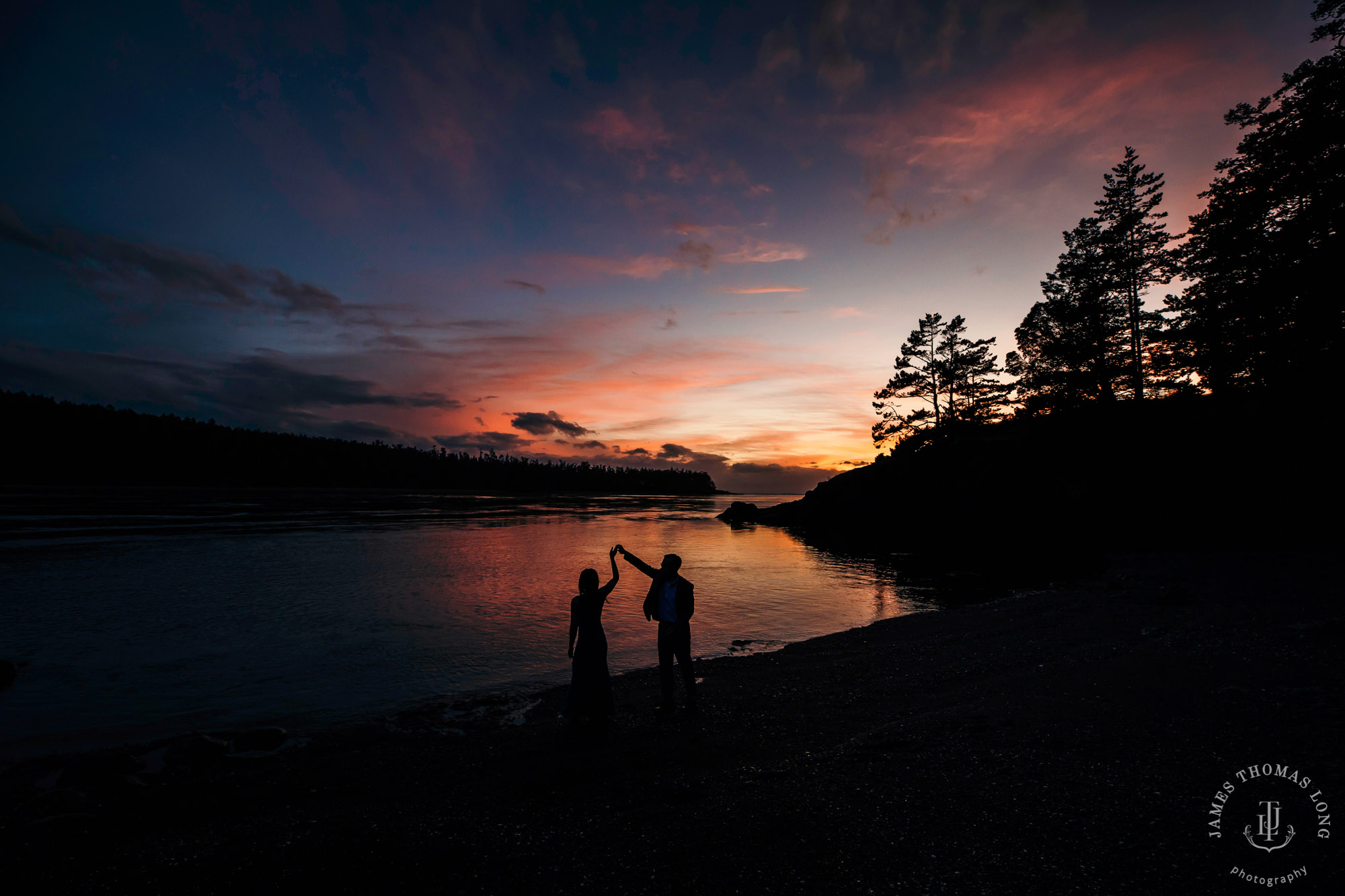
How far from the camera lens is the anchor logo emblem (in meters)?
4.32

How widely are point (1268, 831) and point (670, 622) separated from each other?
6803 millimetres

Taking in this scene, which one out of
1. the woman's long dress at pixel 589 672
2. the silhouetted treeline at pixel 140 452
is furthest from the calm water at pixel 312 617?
the silhouetted treeline at pixel 140 452

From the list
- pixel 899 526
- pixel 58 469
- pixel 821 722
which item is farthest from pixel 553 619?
pixel 58 469

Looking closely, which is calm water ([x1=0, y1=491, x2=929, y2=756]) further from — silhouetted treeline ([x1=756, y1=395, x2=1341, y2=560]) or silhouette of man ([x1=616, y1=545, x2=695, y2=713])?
silhouetted treeline ([x1=756, y1=395, x2=1341, y2=560])

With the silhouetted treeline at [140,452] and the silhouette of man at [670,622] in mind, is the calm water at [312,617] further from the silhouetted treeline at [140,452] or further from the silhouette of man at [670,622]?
the silhouetted treeline at [140,452]

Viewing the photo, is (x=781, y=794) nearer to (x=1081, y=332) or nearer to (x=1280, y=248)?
(x=1280, y=248)

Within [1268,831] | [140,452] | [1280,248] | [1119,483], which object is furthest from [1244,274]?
[140,452]

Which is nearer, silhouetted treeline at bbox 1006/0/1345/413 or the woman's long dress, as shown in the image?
the woman's long dress

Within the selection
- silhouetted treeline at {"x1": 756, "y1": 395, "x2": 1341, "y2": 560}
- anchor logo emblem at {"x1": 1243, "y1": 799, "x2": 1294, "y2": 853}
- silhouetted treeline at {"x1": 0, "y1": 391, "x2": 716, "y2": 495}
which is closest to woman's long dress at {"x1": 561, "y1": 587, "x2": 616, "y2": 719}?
anchor logo emblem at {"x1": 1243, "y1": 799, "x2": 1294, "y2": 853}

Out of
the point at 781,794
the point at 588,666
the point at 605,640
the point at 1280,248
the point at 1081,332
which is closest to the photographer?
the point at 781,794

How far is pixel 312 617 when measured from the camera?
18.0 m

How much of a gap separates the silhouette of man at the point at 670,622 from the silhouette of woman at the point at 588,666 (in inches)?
34.7

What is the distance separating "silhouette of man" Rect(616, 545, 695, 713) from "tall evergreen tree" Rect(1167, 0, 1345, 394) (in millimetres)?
A: 30172

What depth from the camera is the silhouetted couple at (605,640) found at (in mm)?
8398
